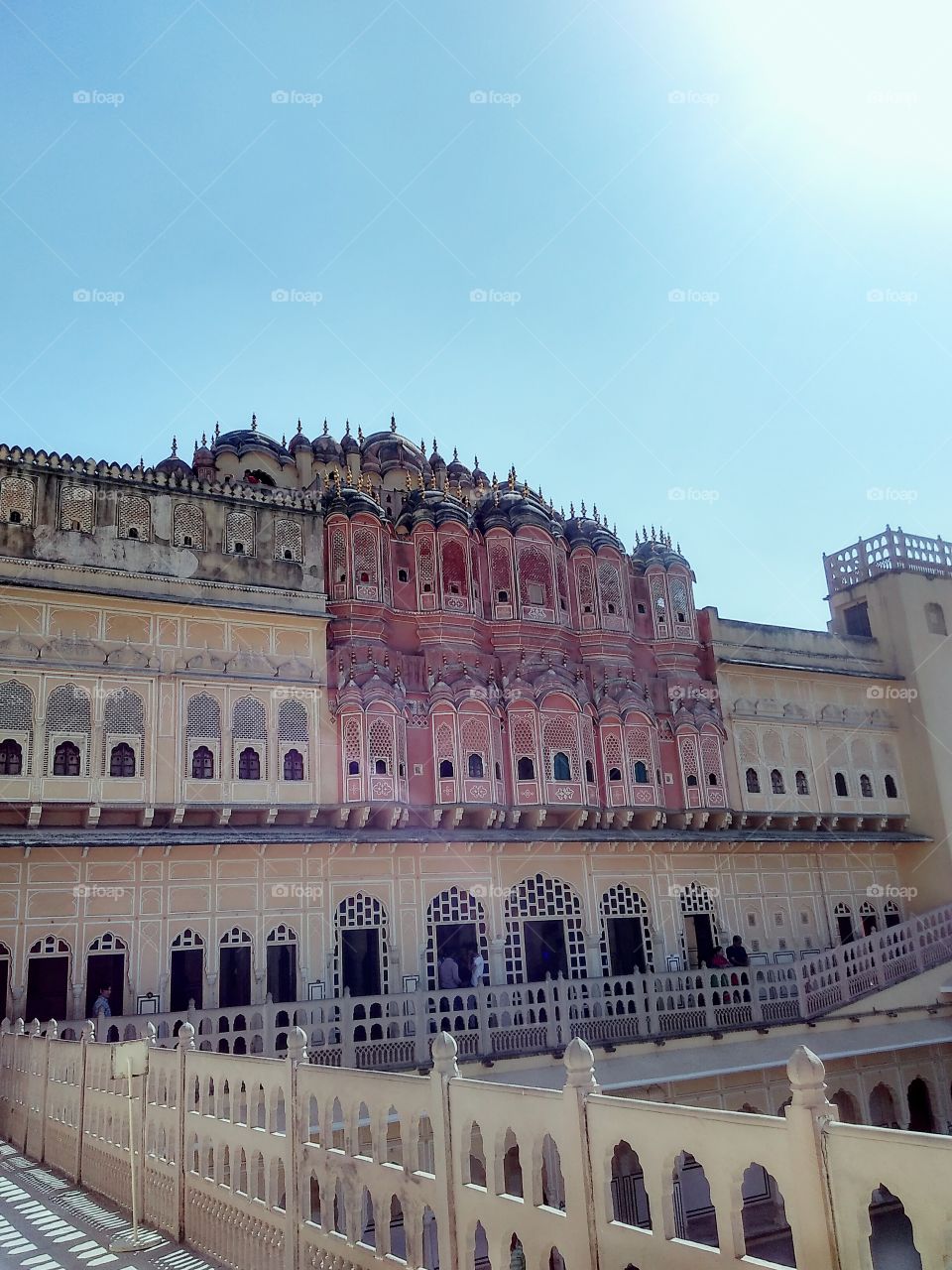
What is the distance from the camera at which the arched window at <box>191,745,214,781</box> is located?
1914cm

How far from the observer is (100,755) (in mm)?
18266

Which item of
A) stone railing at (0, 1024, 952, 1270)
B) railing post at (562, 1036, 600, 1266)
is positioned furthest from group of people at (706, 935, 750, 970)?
railing post at (562, 1036, 600, 1266)

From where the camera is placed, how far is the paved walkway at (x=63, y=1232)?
7.19m

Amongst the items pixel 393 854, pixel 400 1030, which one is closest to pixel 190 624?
pixel 393 854

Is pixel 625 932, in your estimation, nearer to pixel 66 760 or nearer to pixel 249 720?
pixel 249 720

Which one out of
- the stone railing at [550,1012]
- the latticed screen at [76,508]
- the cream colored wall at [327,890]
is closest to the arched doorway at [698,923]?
the cream colored wall at [327,890]

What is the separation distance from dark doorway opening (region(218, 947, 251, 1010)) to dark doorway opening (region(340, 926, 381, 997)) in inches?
74.1

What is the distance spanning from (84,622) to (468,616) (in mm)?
8462

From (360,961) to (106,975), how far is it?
479cm

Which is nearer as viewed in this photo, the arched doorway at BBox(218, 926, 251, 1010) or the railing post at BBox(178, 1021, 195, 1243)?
the railing post at BBox(178, 1021, 195, 1243)
